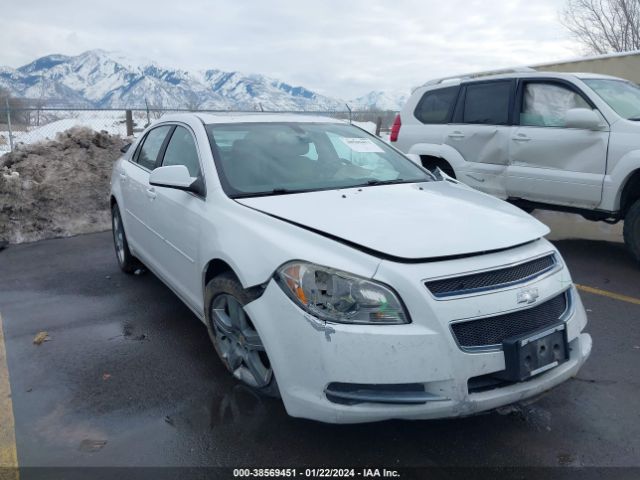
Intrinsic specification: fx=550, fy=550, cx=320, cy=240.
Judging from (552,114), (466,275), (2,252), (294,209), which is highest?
(552,114)

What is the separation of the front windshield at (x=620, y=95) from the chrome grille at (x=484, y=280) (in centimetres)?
383

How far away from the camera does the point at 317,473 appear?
101 inches

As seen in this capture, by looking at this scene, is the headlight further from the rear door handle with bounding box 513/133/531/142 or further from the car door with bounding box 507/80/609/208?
the rear door handle with bounding box 513/133/531/142

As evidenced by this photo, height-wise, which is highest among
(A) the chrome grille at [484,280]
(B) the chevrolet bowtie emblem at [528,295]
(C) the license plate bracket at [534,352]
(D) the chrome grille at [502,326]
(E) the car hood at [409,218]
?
(E) the car hood at [409,218]

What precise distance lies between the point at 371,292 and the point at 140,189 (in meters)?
2.99

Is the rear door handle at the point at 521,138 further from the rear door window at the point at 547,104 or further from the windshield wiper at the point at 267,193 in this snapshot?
the windshield wiper at the point at 267,193

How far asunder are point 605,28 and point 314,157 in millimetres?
22930

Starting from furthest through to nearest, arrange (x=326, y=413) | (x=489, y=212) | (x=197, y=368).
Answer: (x=197, y=368) → (x=489, y=212) → (x=326, y=413)

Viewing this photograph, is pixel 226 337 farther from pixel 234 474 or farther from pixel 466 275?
pixel 466 275

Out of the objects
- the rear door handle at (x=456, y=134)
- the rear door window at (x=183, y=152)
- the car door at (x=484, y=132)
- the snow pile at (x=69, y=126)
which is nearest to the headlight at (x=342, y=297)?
the rear door window at (x=183, y=152)

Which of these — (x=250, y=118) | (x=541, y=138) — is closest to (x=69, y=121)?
(x=250, y=118)

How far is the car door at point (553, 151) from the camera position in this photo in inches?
224

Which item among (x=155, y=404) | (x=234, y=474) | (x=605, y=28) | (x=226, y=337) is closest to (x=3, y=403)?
(x=155, y=404)

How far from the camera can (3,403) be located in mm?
3289
